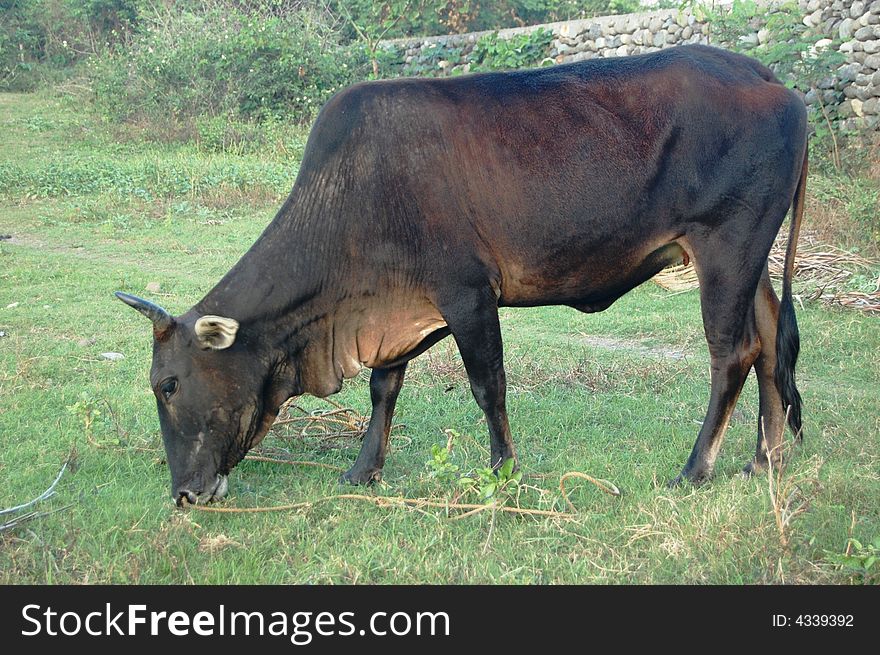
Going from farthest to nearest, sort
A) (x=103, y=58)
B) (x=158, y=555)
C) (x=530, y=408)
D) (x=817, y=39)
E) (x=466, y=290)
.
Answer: (x=103, y=58), (x=817, y=39), (x=530, y=408), (x=466, y=290), (x=158, y=555)

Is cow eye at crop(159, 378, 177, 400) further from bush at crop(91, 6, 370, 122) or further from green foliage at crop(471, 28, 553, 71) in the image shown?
green foliage at crop(471, 28, 553, 71)

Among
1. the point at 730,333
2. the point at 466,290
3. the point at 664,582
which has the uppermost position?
the point at 466,290

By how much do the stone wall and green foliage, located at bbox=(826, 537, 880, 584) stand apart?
9358 millimetres

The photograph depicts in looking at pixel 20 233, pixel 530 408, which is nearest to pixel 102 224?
pixel 20 233

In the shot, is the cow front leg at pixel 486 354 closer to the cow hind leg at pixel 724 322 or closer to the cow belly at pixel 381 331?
the cow belly at pixel 381 331

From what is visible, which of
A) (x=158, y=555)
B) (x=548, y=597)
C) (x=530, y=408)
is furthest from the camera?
(x=530, y=408)

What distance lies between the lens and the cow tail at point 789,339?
15.8 ft

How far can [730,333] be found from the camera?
4668 millimetres

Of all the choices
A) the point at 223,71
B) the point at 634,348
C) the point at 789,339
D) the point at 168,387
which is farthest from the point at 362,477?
the point at 223,71

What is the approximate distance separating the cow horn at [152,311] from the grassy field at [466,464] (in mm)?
806

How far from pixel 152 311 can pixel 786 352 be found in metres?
3.04

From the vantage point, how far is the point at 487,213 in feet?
14.7

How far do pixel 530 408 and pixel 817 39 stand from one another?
8411mm

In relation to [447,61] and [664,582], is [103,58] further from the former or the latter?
[664,582]
